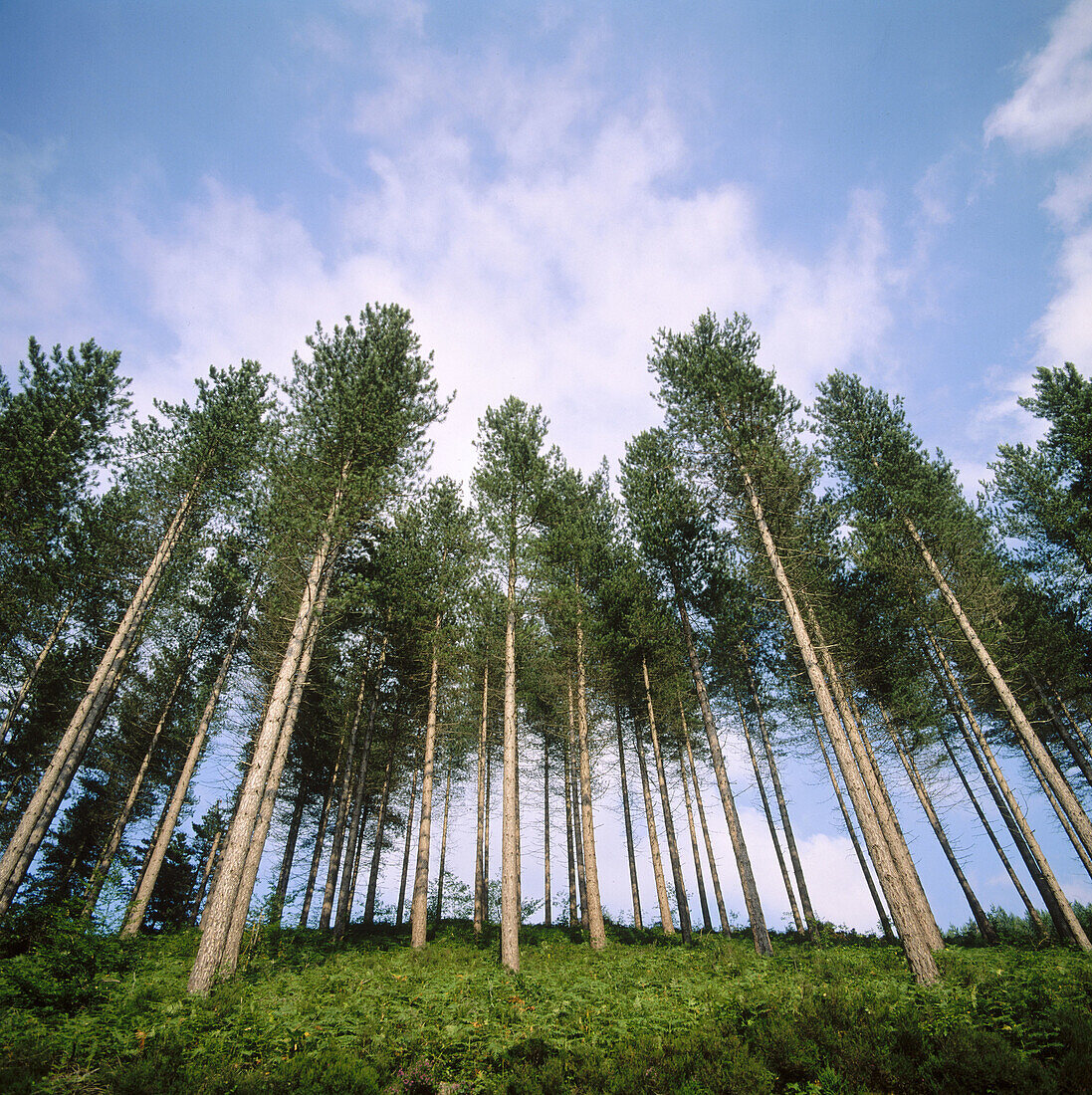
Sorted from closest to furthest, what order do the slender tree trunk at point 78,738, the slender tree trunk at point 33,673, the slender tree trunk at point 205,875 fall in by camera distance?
the slender tree trunk at point 78,738
the slender tree trunk at point 33,673
the slender tree trunk at point 205,875

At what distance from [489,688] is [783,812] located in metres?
12.3

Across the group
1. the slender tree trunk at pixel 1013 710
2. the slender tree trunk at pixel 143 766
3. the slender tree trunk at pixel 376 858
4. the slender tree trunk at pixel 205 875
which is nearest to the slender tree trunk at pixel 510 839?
the slender tree trunk at pixel 376 858

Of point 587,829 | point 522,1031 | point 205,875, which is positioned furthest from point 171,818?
point 522,1031

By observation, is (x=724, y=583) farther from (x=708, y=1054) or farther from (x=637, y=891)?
(x=708, y=1054)

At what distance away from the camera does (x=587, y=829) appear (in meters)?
14.5

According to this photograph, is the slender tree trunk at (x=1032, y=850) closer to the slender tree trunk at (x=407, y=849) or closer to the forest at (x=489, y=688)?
the forest at (x=489, y=688)

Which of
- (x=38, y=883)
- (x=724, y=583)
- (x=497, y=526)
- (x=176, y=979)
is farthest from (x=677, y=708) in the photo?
(x=38, y=883)

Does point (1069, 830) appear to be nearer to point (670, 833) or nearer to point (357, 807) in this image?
point (670, 833)

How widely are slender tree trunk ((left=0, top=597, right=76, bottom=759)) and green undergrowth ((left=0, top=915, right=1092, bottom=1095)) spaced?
36.8 feet

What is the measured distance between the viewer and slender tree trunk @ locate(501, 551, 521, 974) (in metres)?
10.7

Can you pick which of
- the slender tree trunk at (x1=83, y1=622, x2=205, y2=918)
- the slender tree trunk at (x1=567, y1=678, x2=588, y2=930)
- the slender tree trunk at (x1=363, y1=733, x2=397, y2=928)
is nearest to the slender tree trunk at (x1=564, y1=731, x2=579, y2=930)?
the slender tree trunk at (x1=567, y1=678, x2=588, y2=930)

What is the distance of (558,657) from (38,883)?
25.5 meters

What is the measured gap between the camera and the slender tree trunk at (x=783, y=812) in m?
16.9

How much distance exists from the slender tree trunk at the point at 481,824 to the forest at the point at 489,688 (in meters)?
0.13
